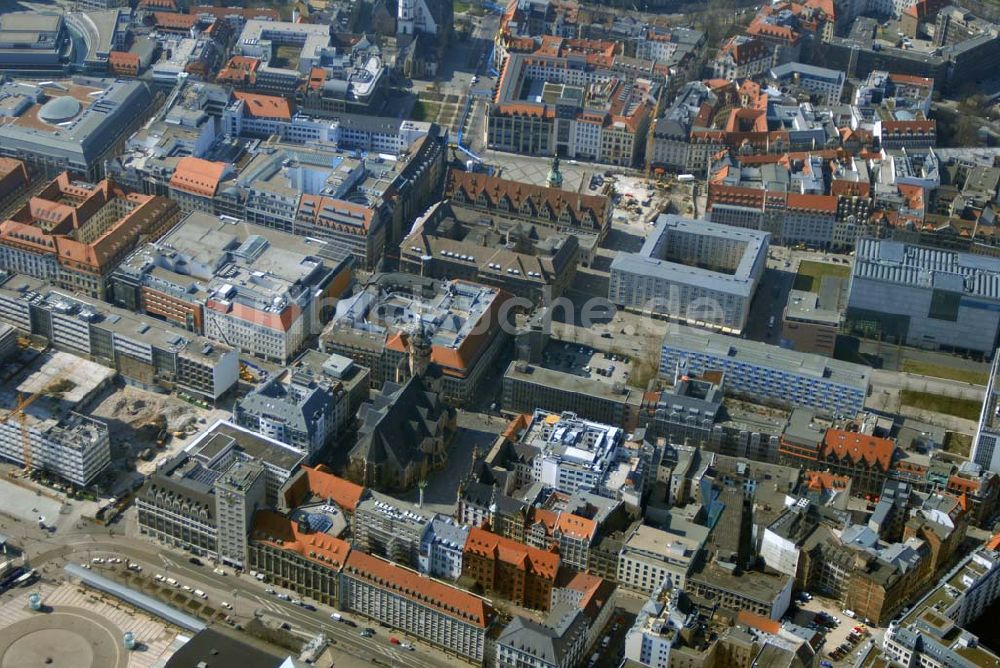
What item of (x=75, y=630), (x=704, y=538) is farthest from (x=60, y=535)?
(x=704, y=538)

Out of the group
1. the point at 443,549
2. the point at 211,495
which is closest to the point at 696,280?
the point at 443,549

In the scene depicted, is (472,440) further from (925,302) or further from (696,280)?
(925,302)

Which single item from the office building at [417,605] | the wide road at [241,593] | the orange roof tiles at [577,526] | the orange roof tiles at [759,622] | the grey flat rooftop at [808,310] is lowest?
the wide road at [241,593]

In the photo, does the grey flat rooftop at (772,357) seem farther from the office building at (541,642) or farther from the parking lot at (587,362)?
the office building at (541,642)

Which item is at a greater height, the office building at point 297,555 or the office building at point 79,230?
the office building at point 79,230

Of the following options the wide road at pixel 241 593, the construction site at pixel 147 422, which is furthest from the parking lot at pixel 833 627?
the construction site at pixel 147 422

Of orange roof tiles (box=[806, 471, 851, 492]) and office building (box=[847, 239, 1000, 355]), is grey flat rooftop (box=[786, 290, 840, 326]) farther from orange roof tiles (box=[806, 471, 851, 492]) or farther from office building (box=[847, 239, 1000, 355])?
orange roof tiles (box=[806, 471, 851, 492])
